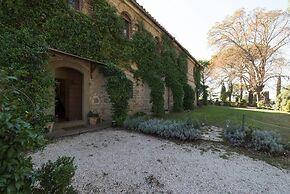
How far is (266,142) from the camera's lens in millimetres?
5898

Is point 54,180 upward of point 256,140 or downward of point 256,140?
upward

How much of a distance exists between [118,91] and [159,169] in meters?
4.26

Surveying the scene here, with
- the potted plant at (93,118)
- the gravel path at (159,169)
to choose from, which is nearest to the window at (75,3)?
the potted plant at (93,118)

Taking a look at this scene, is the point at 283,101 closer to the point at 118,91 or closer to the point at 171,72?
the point at 171,72

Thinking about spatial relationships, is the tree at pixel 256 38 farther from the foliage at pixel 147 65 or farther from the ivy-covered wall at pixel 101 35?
the foliage at pixel 147 65

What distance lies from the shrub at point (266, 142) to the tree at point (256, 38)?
23854 millimetres

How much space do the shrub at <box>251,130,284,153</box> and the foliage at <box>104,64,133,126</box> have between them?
15.0 feet

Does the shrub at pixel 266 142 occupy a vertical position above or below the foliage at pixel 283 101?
below

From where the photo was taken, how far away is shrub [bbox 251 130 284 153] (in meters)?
5.80

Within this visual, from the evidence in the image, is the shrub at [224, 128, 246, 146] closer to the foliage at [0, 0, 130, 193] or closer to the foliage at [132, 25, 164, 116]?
the foliage at [0, 0, 130, 193]

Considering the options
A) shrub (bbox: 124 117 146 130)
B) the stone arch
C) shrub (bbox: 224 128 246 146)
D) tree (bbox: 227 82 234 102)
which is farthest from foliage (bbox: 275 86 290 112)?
the stone arch

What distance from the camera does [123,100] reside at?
8008mm

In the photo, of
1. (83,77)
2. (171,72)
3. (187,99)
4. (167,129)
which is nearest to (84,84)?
(83,77)

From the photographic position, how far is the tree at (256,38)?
26344 millimetres
